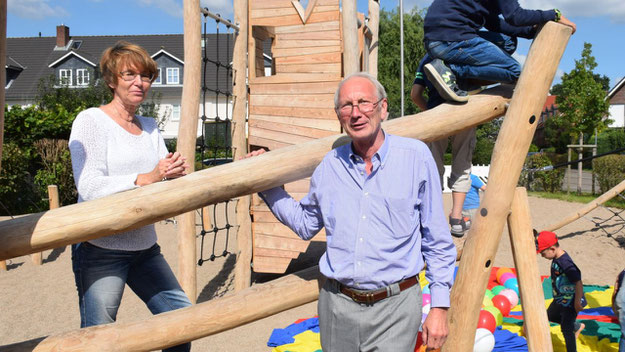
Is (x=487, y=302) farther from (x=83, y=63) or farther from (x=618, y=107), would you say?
(x=618, y=107)

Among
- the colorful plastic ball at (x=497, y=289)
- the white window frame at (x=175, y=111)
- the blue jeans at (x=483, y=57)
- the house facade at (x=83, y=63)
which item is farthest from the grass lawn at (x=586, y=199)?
the white window frame at (x=175, y=111)

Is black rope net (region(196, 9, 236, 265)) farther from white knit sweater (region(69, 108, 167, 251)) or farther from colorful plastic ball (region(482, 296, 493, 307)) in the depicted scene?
colorful plastic ball (region(482, 296, 493, 307))

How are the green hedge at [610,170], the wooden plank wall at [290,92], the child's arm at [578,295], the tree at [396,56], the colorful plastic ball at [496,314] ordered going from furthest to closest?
1. the tree at [396,56]
2. the green hedge at [610,170]
3. the wooden plank wall at [290,92]
4. the colorful plastic ball at [496,314]
5. the child's arm at [578,295]

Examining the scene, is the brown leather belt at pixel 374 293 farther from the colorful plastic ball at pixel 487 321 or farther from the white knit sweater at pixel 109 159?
the colorful plastic ball at pixel 487 321

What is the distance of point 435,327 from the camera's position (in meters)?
2.04

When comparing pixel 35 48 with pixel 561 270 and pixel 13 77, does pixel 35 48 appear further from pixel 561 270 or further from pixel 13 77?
pixel 561 270

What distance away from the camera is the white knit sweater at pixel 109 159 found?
6.61ft

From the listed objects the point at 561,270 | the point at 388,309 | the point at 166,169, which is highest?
the point at 166,169

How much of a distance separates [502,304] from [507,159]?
151 inches

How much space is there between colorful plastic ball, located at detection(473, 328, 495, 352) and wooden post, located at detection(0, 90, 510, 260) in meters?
2.70

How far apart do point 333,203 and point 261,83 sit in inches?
171

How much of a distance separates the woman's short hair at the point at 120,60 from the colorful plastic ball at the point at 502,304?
4.92 metres

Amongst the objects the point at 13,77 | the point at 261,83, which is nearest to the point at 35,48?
the point at 13,77

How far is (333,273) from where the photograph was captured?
1.99m
